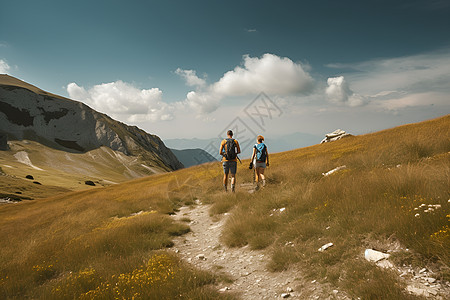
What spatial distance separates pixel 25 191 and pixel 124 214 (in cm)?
8352

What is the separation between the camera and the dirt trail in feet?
13.2

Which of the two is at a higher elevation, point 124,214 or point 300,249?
point 300,249

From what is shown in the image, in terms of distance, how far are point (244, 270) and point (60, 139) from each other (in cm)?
21770

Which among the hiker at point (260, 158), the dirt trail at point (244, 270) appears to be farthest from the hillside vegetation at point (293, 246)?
the hiker at point (260, 158)

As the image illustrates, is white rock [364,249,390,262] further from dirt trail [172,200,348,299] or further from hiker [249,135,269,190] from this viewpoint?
hiker [249,135,269,190]

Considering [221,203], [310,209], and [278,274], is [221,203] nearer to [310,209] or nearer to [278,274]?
[310,209]

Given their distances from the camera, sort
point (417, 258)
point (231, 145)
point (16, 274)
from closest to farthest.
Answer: point (417, 258) < point (16, 274) < point (231, 145)

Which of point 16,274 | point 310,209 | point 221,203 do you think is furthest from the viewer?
point 221,203

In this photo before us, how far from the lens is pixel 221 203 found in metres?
11.1

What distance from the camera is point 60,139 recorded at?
180m

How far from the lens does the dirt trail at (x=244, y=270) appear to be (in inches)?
159

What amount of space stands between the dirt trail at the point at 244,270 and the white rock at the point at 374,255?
89 cm

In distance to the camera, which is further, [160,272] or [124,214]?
[124,214]

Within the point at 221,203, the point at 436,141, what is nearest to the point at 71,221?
the point at 221,203
